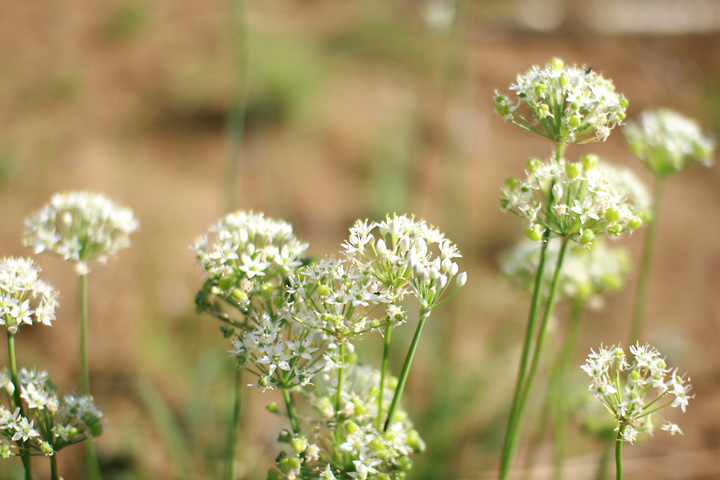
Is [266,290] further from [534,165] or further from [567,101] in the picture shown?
[567,101]

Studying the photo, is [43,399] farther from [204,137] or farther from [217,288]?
[204,137]

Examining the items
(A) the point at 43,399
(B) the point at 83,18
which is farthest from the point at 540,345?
(B) the point at 83,18

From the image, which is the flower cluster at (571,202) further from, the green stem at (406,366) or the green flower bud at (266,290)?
the green flower bud at (266,290)

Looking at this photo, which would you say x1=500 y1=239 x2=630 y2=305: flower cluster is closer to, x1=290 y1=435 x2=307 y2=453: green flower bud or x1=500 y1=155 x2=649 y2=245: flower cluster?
x1=500 y1=155 x2=649 y2=245: flower cluster

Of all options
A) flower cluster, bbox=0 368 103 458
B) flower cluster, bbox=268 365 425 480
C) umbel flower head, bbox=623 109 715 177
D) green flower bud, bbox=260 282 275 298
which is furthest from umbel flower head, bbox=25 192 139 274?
umbel flower head, bbox=623 109 715 177

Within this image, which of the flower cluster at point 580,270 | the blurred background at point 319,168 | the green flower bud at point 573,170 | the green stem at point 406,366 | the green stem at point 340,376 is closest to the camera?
the green stem at point 406,366

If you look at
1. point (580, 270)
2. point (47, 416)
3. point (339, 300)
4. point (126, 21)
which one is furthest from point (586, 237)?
point (126, 21)

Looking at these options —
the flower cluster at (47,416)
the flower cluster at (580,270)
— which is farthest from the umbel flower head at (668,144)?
the flower cluster at (47,416)
